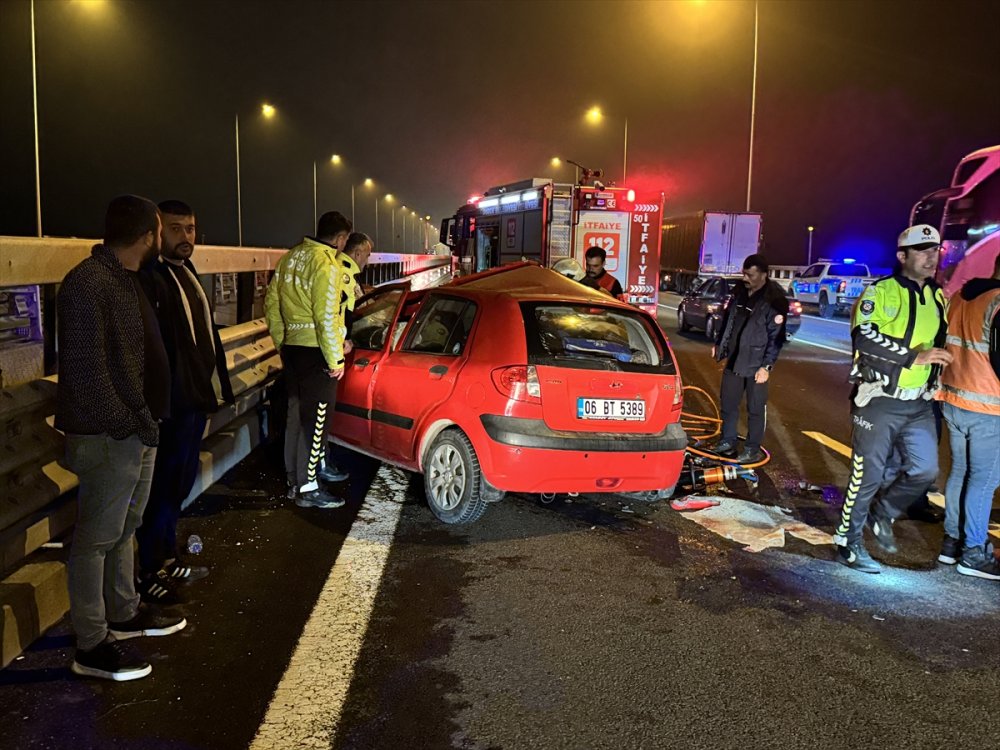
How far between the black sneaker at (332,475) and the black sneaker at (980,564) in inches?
166

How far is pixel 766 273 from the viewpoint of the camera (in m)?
7.30

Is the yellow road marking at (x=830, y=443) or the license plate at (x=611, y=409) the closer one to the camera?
the license plate at (x=611, y=409)

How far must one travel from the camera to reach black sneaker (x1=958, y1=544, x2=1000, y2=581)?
4602 mm

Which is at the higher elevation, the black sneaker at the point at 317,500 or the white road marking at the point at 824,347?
the white road marking at the point at 824,347

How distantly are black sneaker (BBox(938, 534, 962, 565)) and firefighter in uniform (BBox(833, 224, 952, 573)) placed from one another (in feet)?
1.12

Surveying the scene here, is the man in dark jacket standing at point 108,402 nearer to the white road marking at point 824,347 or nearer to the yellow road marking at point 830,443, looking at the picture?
the yellow road marking at point 830,443

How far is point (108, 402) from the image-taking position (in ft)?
10.3

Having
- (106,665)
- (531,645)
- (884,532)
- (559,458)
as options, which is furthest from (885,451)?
(106,665)

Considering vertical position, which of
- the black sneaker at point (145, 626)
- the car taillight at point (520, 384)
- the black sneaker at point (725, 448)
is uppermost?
the car taillight at point (520, 384)

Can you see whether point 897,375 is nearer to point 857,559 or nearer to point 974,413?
point 974,413

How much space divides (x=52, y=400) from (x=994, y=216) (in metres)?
13.5

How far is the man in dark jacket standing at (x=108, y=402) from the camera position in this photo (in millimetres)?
3100

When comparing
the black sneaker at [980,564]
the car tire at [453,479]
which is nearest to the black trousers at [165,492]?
the car tire at [453,479]

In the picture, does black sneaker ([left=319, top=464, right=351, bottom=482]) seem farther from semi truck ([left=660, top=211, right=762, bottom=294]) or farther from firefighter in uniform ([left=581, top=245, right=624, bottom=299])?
semi truck ([left=660, top=211, right=762, bottom=294])
